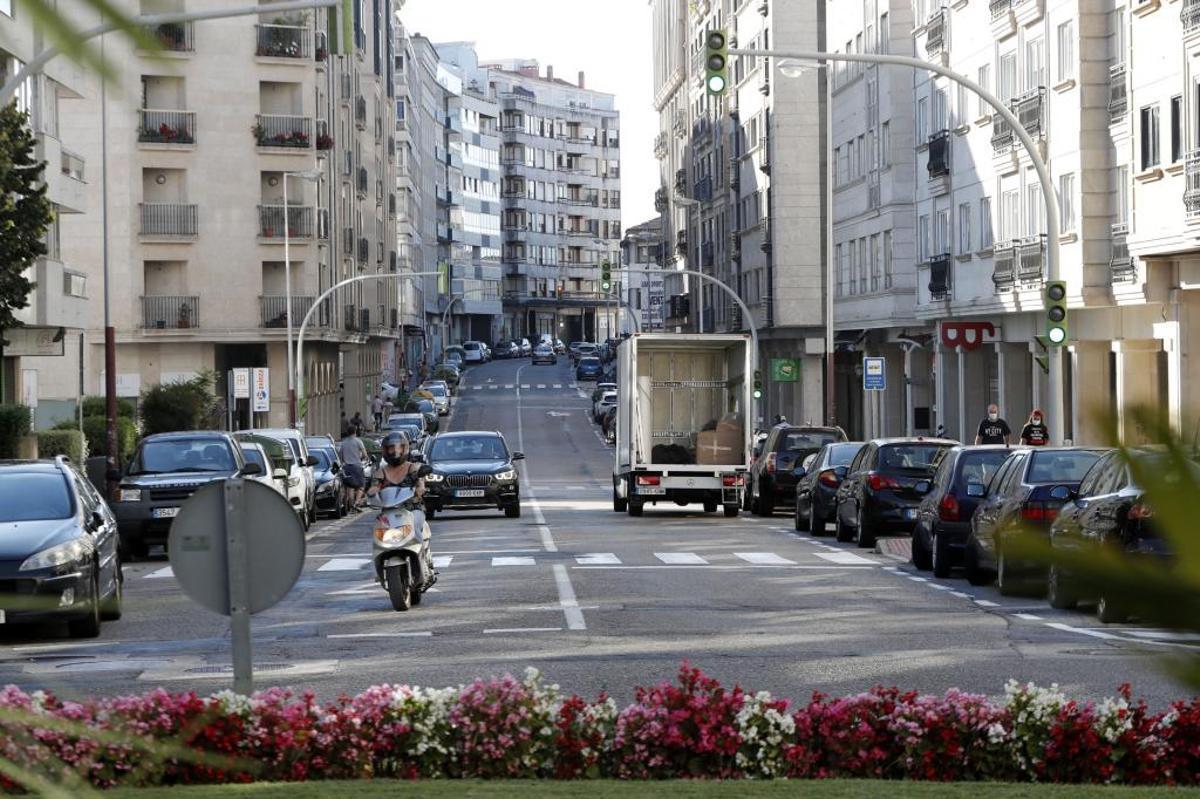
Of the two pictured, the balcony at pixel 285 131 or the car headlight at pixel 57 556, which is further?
the balcony at pixel 285 131

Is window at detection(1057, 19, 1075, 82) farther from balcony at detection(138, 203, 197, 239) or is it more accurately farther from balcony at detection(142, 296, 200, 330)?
balcony at detection(142, 296, 200, 330)

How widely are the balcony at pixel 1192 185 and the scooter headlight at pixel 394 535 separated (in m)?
18.2

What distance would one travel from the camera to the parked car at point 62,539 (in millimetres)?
17641

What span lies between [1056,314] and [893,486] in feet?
12.0

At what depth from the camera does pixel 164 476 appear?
3170 centimetres

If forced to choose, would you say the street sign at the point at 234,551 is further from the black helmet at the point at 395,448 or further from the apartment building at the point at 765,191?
the apartment building at the point at 765,191

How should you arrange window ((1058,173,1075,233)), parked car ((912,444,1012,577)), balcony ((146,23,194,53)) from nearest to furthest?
1. balcony ((146,23,194,53))
2. parked car ((912,444,1012,577))
3. window ((1058,173,1075,233))

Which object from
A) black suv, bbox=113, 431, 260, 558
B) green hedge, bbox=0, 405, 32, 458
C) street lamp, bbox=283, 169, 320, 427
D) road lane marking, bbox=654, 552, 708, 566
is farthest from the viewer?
street lamp, bbox=283, 169, 320, 427

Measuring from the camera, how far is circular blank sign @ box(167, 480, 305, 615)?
10680mm

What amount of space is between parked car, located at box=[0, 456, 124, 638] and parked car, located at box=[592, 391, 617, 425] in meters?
92.5

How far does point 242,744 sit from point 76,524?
949 cm

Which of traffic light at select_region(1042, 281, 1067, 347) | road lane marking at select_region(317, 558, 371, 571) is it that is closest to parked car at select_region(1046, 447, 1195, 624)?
road lane marking at select_region(317, 558, 371, 571)

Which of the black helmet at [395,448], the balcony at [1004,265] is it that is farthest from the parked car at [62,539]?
the balcony at [1004,265]

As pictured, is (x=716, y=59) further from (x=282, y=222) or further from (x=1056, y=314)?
(x=282, y=222)
